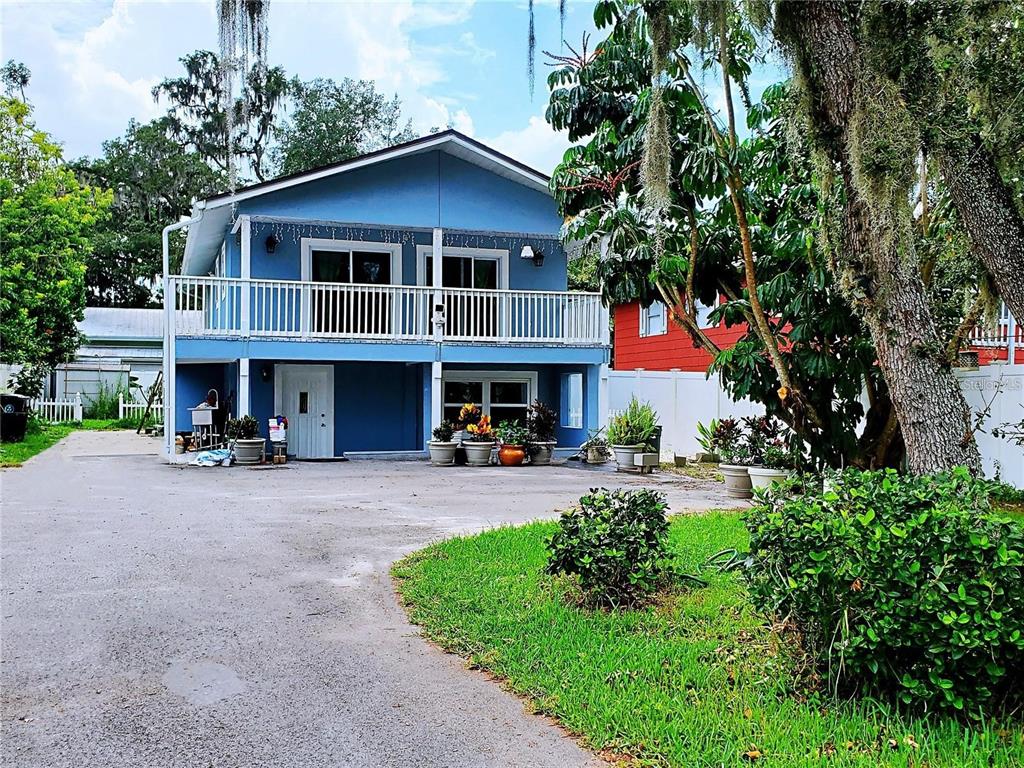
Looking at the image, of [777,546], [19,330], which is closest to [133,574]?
[777,546]

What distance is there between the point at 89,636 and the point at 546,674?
270 centimetres

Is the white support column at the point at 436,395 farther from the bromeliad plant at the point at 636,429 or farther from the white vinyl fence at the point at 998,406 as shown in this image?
the white vinyl fence at the point at 998,406

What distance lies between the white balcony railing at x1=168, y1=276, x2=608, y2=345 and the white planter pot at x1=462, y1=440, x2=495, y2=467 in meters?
2.13

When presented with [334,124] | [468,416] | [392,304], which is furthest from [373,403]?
[334,124]

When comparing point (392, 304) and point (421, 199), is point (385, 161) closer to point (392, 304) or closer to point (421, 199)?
point (421, 199)

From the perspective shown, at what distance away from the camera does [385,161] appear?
16.5 metres

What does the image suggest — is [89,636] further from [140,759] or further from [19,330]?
[19,330]

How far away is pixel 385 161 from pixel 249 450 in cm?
608

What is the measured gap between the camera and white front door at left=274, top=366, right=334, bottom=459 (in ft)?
56.2

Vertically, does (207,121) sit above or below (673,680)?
above

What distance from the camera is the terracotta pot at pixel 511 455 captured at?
15.8m

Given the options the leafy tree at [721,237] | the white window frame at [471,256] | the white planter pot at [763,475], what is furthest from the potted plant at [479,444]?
the leafy tree at [721,237]

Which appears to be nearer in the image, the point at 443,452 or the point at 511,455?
the point at 443,452

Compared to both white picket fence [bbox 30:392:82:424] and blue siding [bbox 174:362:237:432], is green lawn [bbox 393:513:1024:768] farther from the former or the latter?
white picket fence [bbox 30:392:82:424]
